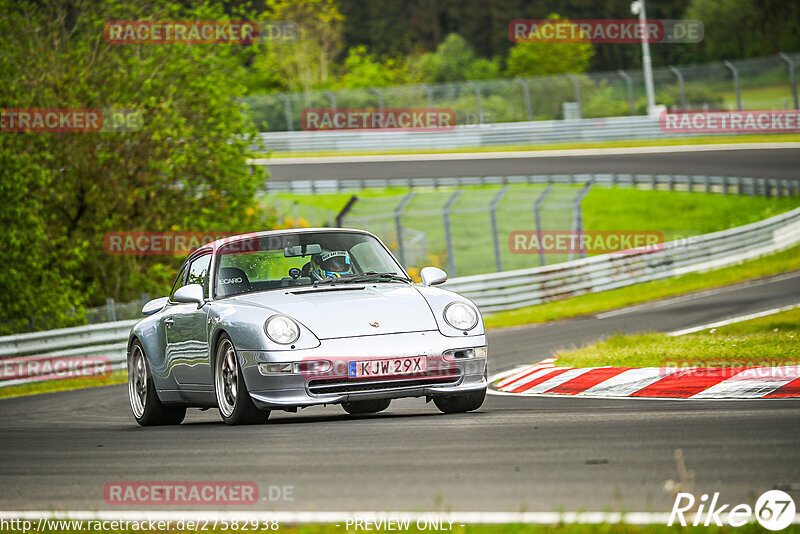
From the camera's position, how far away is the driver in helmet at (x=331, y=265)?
30.4 ft

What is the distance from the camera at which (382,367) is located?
810 centimetres

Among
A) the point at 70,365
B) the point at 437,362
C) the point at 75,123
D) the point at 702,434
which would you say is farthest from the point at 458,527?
the point at 75,123

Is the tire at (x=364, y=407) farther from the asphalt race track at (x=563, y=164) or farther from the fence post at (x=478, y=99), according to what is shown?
the fence post at (x=478, y=99)

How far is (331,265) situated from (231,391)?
1.36 meters

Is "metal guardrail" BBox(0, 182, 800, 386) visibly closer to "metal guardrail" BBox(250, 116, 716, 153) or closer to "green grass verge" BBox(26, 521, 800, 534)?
"metal guardrail" BBox(250, 116, 716, 153)

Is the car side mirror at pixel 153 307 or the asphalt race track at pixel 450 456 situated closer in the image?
the asphalt race track at pixel 450 456

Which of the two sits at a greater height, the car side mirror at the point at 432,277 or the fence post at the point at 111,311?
the car side mirror at the point at 432,277

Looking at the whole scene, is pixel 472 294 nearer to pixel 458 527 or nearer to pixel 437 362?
pixel 437 362

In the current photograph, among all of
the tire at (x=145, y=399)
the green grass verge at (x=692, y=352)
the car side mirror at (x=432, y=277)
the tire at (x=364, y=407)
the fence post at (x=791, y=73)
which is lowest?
the green grass verge at (x=692, y=352)

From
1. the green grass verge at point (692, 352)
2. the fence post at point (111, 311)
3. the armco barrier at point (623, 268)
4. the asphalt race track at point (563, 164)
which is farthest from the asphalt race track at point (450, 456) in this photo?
the asphalt race track at point (563, 164)

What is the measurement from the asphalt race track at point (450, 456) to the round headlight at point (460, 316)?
0.65 meters

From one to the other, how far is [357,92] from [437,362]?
41.4 metres

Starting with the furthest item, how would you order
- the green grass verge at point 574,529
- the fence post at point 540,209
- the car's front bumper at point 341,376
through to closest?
1. the fence post at point 540,209
2. the car's front bumper at point 341,376
3. the green grass verge at point 574,529

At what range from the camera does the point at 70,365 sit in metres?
19.2
